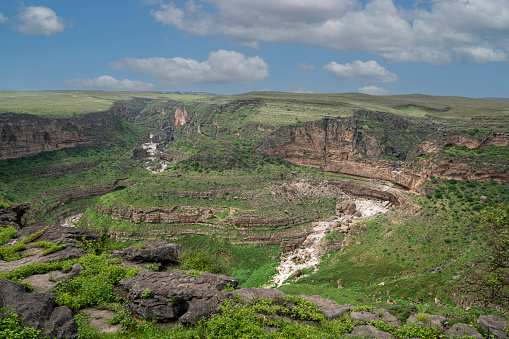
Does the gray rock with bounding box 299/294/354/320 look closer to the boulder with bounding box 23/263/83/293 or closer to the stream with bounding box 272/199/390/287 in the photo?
the boulder with bounding box 23/263/83/293

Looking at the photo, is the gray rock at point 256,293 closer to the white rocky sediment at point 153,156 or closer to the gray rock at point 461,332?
the gray rock at point 461,332

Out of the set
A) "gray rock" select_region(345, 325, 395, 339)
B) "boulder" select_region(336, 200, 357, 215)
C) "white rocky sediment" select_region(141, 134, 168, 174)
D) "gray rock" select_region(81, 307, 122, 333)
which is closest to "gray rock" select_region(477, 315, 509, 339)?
"gray rock" select_region(345, 325, 395, 339)

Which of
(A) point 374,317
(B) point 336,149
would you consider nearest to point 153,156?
(B) point 336,149

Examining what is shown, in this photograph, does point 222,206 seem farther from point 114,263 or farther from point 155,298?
point 155,298

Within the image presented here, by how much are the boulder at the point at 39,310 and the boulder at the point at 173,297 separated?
306 cm

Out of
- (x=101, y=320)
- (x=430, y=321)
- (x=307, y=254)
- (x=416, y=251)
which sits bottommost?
(x=307, y=254)

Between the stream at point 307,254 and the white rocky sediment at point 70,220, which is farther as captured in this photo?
the white rocky sediment at point 70,220

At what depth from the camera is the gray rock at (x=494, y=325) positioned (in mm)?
16227

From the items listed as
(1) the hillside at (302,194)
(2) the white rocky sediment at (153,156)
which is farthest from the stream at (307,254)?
(2) the white rocky sediment at (153,156)

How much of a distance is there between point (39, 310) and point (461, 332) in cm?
2352

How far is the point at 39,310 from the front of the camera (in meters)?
13.7

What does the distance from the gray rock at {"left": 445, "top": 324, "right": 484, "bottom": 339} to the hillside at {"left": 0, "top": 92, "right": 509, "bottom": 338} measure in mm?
2184

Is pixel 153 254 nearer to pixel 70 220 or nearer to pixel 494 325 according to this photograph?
pixel 494 325

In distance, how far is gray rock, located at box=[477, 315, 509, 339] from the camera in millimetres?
16227
